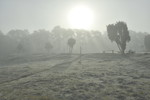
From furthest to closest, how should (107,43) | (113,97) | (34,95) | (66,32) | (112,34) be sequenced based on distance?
(107,43), (66,32), (112,34), (34,95), (113,97)

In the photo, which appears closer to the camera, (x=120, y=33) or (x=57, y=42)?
(x=120, y=33)

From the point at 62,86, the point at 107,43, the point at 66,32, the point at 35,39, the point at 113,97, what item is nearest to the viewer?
the point at 113,97

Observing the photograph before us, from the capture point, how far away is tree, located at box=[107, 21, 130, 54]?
6056 cm

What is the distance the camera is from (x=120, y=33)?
6253 cm

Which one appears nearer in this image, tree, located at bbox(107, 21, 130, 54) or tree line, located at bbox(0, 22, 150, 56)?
tree, located at bbox(107, 21, 130, 54)

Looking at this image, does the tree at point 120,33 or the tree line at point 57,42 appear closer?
the tree at point 120,33

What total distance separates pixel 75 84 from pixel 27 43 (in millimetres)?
123760

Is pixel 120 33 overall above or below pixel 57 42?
below

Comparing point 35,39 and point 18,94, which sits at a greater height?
point 35,39

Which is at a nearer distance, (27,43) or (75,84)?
(75,84)

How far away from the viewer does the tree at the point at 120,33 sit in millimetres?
60562

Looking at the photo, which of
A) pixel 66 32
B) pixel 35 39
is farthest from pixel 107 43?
pixel 35 39

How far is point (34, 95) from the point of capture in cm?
1733

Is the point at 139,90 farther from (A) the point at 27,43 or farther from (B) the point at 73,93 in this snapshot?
(A) the point at 27,43
